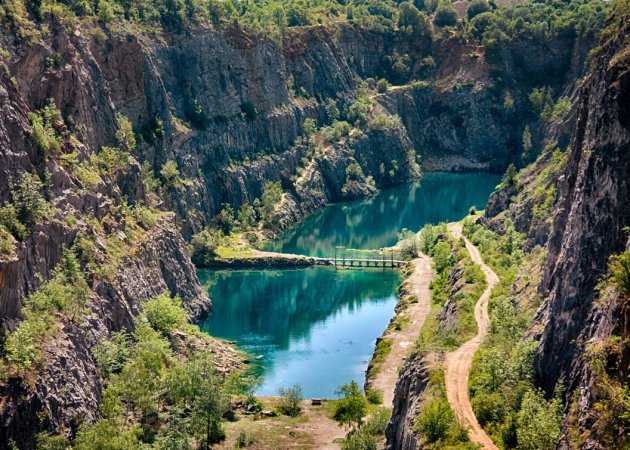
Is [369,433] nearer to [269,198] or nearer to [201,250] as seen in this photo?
[201,250]

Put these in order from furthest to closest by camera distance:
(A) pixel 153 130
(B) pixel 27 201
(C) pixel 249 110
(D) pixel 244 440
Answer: (C) pixel 249 110 < (A) pixel 153 130 < (B) pixel 27 201 < (D) pixel 244 440

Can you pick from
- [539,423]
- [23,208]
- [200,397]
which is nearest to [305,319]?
[200,397]

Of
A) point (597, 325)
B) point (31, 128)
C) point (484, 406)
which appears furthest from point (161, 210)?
point (597, 325)

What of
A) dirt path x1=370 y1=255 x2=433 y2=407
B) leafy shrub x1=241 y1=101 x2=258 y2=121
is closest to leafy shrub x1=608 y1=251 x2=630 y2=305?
dirt path x1=370 y1=255 x2=433 y2=407

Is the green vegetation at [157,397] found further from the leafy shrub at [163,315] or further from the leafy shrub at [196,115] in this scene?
the leafy shrub at [196,115]

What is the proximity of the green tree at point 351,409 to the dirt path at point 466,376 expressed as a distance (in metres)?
11.1

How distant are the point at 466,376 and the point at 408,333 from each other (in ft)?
134

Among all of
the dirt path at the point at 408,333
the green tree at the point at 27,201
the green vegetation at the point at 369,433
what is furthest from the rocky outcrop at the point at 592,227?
the green tree at the point at 27,201

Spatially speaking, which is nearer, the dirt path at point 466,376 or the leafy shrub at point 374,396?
the dirt path at point 466,376

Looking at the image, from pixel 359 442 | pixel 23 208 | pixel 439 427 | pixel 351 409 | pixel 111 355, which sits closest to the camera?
pixel 439 427

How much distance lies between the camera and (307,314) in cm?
13825

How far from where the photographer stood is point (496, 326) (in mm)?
88250

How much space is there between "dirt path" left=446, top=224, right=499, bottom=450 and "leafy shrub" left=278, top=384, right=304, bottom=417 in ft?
63.9

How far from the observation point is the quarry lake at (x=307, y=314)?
370 feet
